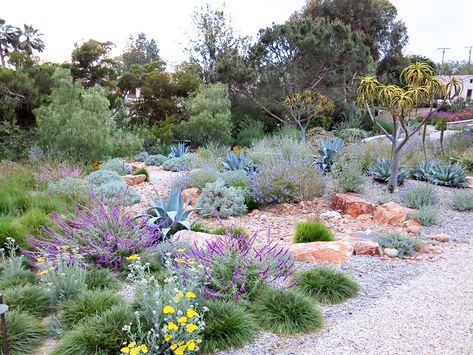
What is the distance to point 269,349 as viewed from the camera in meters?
2.55

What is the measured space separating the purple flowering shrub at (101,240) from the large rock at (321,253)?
4.60ft

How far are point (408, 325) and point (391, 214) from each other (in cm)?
275

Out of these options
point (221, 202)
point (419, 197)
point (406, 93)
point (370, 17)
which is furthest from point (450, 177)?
point (370, 17)

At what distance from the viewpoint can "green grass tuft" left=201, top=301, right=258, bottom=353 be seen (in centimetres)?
251

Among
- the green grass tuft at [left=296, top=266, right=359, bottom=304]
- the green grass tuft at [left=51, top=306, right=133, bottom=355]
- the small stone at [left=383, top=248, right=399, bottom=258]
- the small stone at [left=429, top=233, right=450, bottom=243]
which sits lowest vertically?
the small stone at [left=429, top=233, right=450, bottom=243]

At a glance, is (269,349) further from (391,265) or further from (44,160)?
(44,160)

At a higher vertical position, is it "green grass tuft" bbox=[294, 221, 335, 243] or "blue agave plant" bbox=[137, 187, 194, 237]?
"blue agave plant" bbox=[137, 187, 194, 237]

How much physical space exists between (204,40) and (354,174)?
14.5 meters

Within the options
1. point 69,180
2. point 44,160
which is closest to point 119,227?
point 69,180

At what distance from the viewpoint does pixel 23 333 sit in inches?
100

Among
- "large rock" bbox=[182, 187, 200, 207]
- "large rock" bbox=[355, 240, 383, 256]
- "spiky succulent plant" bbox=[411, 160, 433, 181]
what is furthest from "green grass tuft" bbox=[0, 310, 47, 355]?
"spiky succulent plant" bbox=[411, 160, 433, 181]

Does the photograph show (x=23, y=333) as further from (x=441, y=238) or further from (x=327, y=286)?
(x=441, y=238)

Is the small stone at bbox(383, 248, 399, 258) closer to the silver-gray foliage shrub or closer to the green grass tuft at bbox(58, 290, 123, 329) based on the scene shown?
the silver-gray foliage shrub

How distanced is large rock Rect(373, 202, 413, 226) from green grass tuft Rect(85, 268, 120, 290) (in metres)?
3.59
